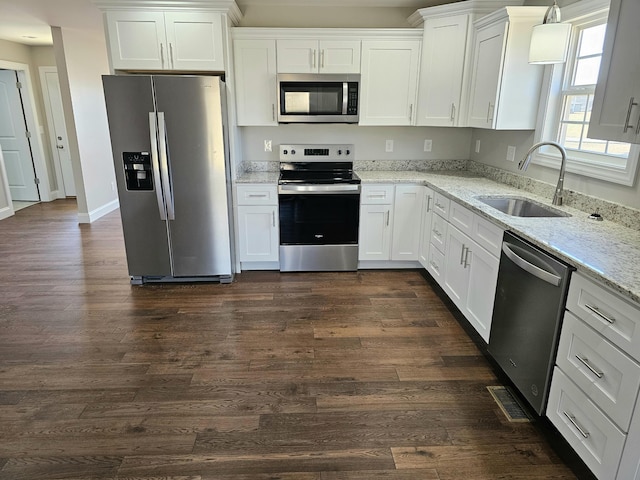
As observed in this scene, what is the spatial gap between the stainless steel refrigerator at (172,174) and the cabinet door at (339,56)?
3.23 ft

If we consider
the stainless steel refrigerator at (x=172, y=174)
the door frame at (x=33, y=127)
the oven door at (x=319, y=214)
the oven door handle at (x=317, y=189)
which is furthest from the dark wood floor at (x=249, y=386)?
the door frame at (x=33, y=127)

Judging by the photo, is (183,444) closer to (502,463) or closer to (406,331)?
(502,463)

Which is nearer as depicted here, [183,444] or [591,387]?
[591,387]

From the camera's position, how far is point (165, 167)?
3.27 metres

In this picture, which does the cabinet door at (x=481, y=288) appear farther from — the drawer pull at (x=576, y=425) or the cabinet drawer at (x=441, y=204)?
the drawer pull at (x=576, y=425)

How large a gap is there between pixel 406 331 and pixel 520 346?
35.4 inches

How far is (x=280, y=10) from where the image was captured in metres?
3.86

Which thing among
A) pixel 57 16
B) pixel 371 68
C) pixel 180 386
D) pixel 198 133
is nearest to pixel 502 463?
pixel 180 386

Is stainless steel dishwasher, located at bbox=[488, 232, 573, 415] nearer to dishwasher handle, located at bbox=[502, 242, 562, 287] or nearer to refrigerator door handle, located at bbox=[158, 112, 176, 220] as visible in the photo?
dishwasher handle, located at bbox=[502, 242, 562, 287]

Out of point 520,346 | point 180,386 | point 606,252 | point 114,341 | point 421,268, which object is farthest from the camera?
point 421,268

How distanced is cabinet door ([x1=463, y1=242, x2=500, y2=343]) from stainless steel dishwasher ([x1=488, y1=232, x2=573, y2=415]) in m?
0.08

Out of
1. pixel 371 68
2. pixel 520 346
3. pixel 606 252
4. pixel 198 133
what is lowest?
pixel 520 346

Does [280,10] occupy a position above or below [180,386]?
above

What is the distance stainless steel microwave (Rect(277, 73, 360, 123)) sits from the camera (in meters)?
3.65
